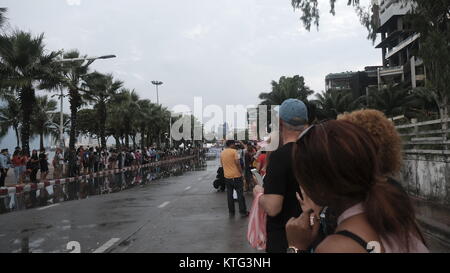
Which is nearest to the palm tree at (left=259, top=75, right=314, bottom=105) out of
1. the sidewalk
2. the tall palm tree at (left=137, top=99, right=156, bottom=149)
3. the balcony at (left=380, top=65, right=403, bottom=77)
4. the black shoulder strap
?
the tall palm tree at (left=137, top=99, right=156, bottom=149)

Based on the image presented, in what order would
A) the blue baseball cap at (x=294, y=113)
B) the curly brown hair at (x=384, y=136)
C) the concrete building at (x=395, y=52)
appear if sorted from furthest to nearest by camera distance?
the concrete building at (x=395, y=52) < the blue baseball cap at (x=294, y=113) < the curly brown hair at (x=384, y=136)

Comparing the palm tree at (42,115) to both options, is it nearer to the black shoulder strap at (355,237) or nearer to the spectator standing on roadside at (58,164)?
the spectator standing on roadside at (58,164)

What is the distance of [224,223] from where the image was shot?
8.91 meters

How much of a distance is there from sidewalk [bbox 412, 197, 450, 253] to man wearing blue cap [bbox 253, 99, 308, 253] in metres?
4.26

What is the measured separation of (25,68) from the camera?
68.3ft

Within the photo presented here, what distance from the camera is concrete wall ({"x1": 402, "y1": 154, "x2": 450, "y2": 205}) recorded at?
34.2 ft

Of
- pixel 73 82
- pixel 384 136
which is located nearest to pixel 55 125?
pixel 73 82

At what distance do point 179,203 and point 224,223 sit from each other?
3929 millimetres

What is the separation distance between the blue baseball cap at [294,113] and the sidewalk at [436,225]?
432cm

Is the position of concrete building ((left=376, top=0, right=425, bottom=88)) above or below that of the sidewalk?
above

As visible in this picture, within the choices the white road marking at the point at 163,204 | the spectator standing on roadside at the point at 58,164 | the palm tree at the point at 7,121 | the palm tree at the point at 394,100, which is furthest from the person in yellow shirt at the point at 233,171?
the palm tree at the point at 7,121

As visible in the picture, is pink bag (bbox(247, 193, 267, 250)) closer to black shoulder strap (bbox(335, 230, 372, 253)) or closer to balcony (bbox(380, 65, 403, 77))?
black shoulder strap (bbox(335, 230, 372, 253))

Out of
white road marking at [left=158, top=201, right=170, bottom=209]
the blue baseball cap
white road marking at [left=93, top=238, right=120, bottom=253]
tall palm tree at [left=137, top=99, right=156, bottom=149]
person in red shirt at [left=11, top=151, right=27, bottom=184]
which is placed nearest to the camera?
the blue baseball cap

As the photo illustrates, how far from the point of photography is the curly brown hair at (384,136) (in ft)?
7.21
